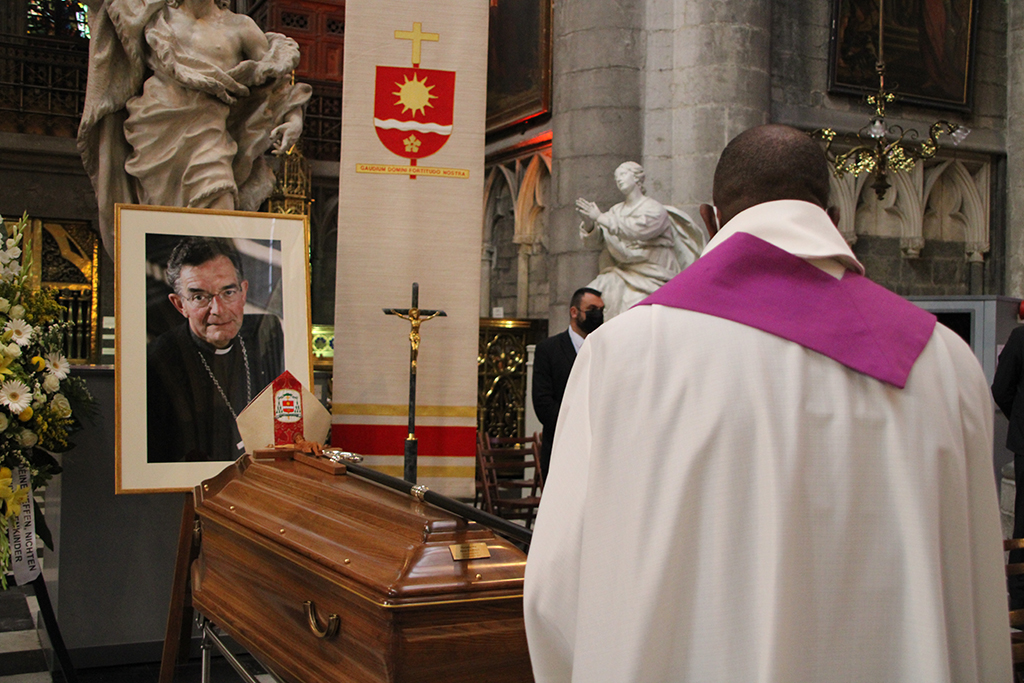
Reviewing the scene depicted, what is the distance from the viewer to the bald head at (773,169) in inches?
59.5

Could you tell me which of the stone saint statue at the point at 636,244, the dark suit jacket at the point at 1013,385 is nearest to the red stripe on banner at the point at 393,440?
the dark suit jacket at the point at 1013,385

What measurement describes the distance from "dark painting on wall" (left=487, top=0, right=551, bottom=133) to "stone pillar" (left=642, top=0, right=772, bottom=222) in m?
2.25

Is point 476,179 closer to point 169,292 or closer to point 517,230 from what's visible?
point 169,292

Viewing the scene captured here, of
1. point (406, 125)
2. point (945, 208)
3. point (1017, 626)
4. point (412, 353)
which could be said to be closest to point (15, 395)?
point (412, 353)

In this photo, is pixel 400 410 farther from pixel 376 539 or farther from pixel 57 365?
pixel 376 539

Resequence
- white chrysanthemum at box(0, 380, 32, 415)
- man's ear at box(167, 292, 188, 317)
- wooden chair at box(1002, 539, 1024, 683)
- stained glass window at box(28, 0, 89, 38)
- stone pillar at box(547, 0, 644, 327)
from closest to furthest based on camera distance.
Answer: wooden chair at box(1002, 539, 1024, 683)
white chrysanthemum at box(0, 380, 32, 415)
man's ear at box(167, 292, 188, 317)
stone pillar at box(547, 0, 644, 327)
stained glass window at box(28, 0, 89, 38)

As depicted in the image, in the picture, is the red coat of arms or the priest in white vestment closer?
the priest in white vestment

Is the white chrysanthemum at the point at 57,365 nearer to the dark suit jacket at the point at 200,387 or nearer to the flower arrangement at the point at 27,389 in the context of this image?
the flower arrangement at the point at 27,389

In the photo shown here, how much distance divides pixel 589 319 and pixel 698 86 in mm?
4961

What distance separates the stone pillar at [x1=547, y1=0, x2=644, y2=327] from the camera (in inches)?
400

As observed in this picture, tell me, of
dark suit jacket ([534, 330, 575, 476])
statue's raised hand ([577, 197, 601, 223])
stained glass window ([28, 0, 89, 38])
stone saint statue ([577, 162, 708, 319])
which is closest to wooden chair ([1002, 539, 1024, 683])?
dark suit jacket ([534, 330, 575, 476])

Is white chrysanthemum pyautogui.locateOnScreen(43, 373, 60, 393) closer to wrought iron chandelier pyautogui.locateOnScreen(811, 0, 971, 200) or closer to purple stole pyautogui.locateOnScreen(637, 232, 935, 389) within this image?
purple stole pyautogui.locateOnScreen(637, 232, 935, 389)

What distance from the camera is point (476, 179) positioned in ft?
15.1

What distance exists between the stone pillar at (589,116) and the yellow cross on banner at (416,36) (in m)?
5.80
